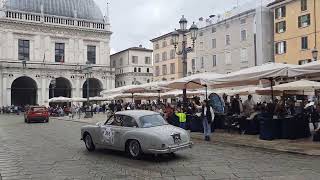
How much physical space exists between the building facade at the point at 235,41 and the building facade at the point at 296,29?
179 centimetres

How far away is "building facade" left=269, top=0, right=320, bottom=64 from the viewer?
43219mm

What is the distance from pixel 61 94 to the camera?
71.1 meters

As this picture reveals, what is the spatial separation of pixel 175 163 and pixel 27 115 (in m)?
27.8

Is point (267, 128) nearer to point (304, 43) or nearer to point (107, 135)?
point (107, 135)

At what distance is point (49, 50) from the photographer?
224 ft

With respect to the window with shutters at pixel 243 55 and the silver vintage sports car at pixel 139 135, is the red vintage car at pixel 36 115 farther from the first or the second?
the window with shutters at pixel 243 55

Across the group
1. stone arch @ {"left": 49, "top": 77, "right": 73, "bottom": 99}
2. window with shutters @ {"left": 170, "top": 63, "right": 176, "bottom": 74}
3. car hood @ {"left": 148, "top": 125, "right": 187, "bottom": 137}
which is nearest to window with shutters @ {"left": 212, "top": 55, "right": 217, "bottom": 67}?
window with shutters @ {"left": 170, "top": 63, "right": 176, "bottom": 74}

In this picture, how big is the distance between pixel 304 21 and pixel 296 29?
1.38 m

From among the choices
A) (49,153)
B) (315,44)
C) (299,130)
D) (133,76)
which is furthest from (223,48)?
(49,153)

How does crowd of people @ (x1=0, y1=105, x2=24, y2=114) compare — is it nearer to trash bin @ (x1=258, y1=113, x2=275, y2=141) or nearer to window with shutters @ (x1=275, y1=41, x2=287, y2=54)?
window with shutters @ (x1=275, y1=41, x2=287, y2=54)

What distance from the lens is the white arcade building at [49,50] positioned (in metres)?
64.4

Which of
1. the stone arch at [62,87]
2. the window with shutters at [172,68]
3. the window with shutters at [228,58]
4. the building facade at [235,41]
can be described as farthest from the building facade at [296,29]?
the stone arch at [62,87]

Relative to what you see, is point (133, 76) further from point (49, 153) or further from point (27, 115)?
point (49, 153)

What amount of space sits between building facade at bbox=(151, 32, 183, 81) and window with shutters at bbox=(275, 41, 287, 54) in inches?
869
